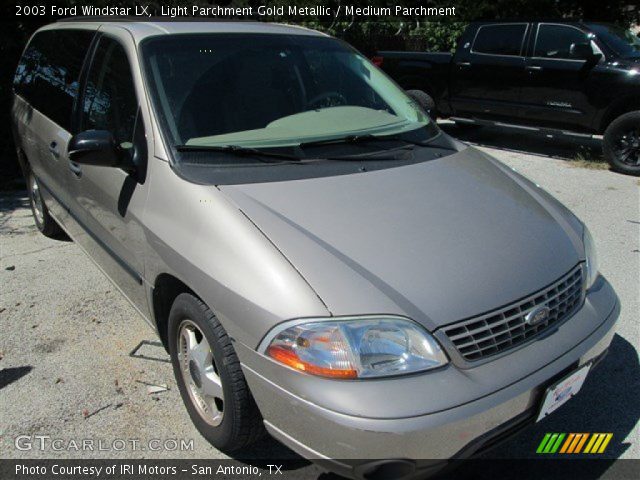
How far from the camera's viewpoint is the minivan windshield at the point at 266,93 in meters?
2.77

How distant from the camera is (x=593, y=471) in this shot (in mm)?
2467

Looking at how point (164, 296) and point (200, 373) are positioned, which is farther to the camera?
point (164, 296)

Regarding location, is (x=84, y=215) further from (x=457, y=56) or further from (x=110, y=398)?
(x=457, y=56)

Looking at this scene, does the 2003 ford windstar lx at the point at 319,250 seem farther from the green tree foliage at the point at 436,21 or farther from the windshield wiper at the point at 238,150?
the green tree foliage at the point at 436,21

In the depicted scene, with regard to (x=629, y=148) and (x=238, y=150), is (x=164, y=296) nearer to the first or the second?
(x=238, y=150)

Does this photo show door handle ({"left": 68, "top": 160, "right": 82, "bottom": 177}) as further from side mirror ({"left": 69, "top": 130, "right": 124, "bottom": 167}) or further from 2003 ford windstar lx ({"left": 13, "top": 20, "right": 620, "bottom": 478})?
side mirror ({"left": 69, "top": 130, "right": 124, "bottom": 167})

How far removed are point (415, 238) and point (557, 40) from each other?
7.06 meters

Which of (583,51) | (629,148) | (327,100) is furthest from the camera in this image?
(583,51)

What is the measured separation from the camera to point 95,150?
2.63 m

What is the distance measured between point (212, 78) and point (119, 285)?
1286 millimetres

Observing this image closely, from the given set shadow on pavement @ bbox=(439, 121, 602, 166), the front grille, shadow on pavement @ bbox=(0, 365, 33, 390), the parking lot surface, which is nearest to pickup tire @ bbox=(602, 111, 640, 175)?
shadow on pavement @ bbox=(439, 121, 602, 166)

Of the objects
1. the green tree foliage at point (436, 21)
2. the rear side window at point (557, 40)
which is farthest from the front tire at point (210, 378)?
the green tree foliage at point (436, 21)

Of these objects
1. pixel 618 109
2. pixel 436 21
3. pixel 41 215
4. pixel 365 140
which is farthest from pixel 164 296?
pixel 436 21

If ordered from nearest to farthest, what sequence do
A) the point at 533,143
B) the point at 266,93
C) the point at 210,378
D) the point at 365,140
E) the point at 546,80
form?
1. the point at 210,378
2. the point at 365,140
3. the point at 266,93
4. the point at 546,80
5. the point at 533,143
